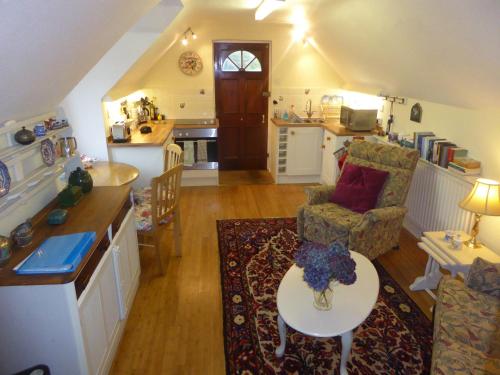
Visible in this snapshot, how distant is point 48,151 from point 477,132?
11.1ft

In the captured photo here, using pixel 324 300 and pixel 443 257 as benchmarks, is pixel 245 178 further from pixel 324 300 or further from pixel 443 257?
pixel 324 300

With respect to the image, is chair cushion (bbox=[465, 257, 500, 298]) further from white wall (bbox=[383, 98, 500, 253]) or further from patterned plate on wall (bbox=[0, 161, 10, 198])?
patterned plate on wall (bbox=[0, 161, 10, 198])

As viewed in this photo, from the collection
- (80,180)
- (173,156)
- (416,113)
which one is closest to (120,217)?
(80,180)

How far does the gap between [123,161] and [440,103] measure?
3424 mm

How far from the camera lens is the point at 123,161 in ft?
14.2

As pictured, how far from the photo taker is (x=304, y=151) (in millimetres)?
5609

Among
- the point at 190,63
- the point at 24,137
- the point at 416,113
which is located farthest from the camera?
the point at 190,63

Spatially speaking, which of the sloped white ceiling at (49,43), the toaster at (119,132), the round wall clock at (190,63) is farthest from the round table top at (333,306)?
the round wall clock at (190,63)

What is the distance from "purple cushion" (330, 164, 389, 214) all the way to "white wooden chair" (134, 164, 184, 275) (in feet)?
5.21

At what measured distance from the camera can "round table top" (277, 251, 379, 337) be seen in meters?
2.09

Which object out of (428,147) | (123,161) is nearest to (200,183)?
(123,161)

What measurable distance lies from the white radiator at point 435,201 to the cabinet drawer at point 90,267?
288 centimetres

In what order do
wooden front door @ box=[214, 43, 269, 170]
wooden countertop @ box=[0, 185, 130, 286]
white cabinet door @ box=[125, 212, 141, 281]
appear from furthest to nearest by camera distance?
wooden front door @ box=[214, 43, 269, 170]
white cabinet door @ box=[125, 212, 141, 281]
wooden countertop @ box=[0, 185, 130, 286]

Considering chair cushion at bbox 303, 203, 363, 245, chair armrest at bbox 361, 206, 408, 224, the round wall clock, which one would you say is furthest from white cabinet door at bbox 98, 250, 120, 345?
the round wall clock
